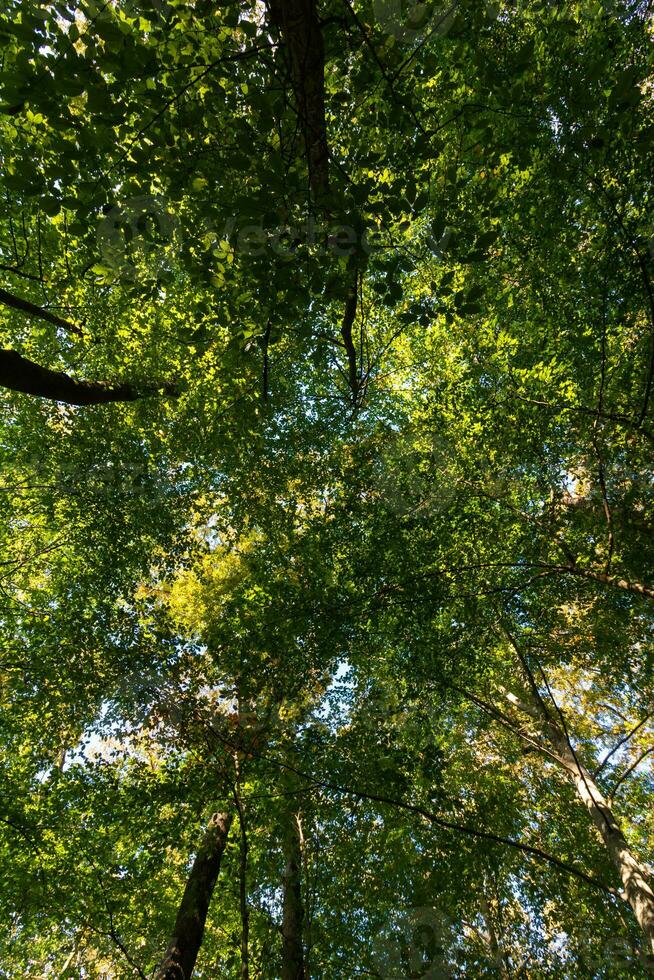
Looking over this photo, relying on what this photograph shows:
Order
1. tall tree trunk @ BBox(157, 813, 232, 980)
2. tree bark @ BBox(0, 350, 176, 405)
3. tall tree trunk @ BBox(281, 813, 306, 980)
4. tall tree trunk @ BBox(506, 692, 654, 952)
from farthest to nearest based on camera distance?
1. tall tree trunk @ BBox(506, 692, 654, 952)
2. tall tree trunk @ BBox(281, 813, 306, 980)
3. tall tree trunk @ BBox(157, 813, 232, 980)
4. tree bark @ BBox(0, 350, 176, 405)

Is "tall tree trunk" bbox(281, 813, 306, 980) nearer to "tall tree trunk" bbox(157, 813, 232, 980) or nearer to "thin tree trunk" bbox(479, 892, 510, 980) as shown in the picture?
"tall tree trunk" bbox(157, 813, 232, 980)

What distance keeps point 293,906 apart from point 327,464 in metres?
6.64

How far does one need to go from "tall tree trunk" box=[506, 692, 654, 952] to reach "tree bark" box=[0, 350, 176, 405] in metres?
8.97

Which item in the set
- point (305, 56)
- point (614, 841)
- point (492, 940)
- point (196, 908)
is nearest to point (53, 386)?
point (305, 56)

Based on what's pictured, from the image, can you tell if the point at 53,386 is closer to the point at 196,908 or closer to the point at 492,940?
the point at 196,908

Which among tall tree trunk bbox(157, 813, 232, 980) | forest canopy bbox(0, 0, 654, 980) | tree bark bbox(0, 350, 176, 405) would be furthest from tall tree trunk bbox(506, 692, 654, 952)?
tree bark bbox(0, 350, 176, 405)

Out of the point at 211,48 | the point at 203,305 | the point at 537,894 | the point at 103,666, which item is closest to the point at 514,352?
the point at 203,305

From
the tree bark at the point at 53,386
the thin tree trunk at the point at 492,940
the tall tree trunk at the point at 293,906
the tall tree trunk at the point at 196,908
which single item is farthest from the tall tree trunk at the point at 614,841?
the tree bark at the point at 53,386

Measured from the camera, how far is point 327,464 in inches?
338

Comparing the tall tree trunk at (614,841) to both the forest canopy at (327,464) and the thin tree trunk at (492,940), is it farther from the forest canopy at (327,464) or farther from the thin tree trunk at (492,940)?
the thin tree trunk at (492,940)

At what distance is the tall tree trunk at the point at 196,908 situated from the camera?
5855 mm

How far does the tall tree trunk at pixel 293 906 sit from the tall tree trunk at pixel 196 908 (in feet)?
2.88

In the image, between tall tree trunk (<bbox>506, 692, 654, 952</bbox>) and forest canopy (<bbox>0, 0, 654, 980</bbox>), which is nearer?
forest canopy (<bbox>0, 0, 654, 980</bbox>)

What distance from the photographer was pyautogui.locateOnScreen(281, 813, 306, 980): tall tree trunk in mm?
6137
